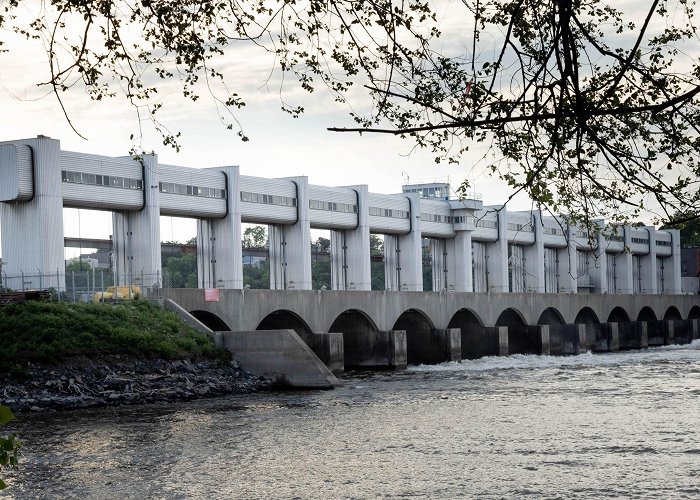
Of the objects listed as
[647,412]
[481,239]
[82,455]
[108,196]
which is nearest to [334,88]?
[82,455]

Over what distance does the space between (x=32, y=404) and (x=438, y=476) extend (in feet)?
57.1

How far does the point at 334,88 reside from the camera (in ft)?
40.8

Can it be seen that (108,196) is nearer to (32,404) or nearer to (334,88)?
(32,404)

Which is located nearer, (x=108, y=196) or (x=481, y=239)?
(x=108, y=196)

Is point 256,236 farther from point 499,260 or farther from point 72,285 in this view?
point 72,285

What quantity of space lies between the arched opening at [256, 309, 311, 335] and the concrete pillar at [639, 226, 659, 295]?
2660 inches

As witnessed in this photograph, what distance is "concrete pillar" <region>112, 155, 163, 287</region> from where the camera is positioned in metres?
52.5

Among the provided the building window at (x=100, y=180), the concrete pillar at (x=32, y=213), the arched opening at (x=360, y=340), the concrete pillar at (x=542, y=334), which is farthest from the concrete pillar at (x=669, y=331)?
the concrete pillar at (x=32, y=213)

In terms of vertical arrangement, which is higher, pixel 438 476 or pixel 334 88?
pixel 334 88

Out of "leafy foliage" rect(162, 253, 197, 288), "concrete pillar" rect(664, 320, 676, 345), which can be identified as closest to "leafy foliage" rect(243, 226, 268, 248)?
"leafy foliage" rect(162, 253, 197, 288)

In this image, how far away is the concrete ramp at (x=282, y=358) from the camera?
128ft

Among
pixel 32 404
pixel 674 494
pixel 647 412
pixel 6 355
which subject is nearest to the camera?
pixel 674 494

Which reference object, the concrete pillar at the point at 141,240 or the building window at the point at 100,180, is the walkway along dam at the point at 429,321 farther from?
the building window at the point at 100,180

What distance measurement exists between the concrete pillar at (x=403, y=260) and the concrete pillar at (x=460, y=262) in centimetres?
561
